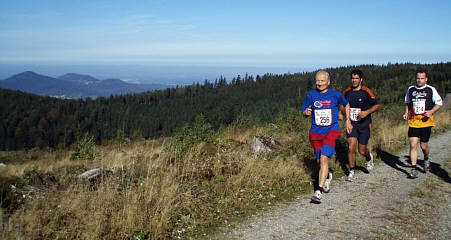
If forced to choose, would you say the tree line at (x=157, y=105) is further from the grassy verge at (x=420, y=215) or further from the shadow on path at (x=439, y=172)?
the grassy verge at (x=420, y=215)

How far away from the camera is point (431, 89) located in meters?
5.71

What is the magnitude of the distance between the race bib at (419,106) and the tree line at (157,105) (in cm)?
9572

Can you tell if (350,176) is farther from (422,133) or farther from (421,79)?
(421,79)

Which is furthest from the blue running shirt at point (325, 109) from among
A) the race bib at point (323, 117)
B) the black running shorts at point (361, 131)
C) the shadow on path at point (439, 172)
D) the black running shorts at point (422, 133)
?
the shadow on path at point (439, 172)

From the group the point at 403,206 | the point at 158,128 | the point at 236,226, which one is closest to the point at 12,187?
the point at 236,226

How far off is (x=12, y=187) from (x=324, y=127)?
480cm

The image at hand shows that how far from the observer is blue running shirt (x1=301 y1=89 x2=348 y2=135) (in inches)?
183

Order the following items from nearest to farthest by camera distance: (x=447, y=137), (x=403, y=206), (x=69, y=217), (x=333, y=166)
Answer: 1. (x=69, y=217)
2. (x=403, y=206)
3. (x=333, y=166)
4. (x=447, y=137)

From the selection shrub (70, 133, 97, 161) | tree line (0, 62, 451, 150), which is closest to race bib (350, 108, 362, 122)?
shrub (70, 133, 97, 161)

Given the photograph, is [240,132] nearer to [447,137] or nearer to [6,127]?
[447,137]

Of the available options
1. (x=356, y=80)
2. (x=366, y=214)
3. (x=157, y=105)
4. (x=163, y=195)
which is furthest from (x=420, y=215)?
(x=157, y=105)

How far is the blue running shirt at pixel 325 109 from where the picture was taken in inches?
183

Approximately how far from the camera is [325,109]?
464 centimetres

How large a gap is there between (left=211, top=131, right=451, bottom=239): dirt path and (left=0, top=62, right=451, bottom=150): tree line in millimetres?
96336
